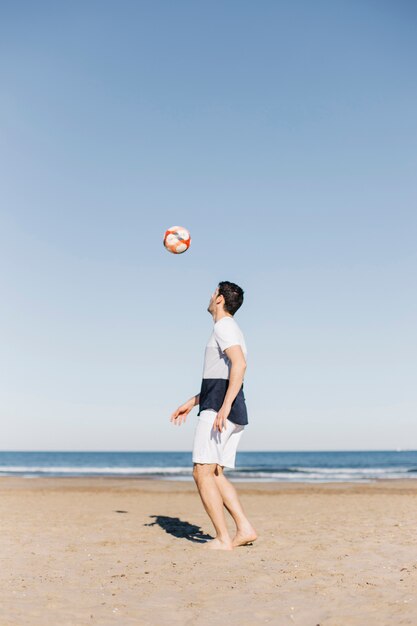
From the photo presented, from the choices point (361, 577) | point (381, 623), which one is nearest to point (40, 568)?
point (361, 577)

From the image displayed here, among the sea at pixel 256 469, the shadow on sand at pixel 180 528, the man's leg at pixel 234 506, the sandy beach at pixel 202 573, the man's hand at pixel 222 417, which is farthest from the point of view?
the sea at pixel 256 469

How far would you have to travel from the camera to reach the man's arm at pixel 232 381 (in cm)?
559

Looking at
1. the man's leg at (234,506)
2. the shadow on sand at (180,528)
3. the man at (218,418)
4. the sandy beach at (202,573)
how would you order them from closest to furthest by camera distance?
the sandy beach at (202,573), the man at (218,418), the man's leg at (234,506), the shadow on sand at (180,528)

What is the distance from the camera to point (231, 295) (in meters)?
6.12

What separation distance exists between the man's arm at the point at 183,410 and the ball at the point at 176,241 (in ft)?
6.66

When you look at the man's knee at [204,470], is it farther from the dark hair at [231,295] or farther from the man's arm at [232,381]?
the dark hair at [231,295]

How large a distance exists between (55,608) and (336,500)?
9.93m

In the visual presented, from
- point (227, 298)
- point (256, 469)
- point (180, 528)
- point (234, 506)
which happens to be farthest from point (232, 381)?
point (256, 469)

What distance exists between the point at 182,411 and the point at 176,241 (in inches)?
86.5

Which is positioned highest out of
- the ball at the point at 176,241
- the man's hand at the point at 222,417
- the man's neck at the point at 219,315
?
the ball at the point at 176,241

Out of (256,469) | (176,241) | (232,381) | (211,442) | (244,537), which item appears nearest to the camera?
(232,381)

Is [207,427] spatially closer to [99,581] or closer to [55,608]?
[99,581]

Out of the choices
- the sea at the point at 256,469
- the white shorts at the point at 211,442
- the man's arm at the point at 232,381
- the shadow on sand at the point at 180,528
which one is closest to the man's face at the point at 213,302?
the man's arm at the point at 232,381

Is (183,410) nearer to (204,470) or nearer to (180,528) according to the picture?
(204,470)
